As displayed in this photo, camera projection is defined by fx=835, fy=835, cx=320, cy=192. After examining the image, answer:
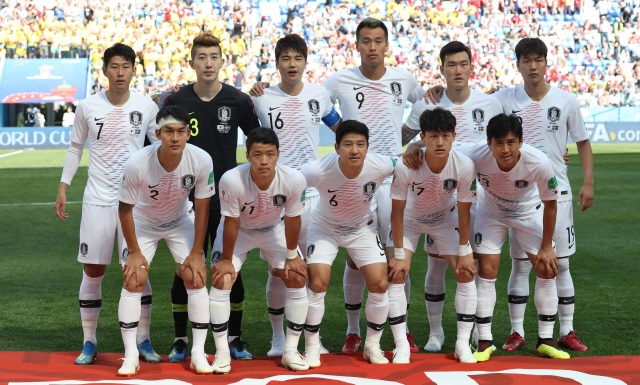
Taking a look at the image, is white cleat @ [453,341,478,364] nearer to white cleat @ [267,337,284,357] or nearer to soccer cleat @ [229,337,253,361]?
white cleat @ [267,337,284,357]

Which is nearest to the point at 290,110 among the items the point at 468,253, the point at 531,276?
the point at 468,253

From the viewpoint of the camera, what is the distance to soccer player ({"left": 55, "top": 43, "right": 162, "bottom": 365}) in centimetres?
600

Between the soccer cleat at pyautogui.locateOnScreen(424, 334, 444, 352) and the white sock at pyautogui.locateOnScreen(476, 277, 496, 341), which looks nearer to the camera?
the white sock at pyautogui.locateOnScreen(476, 277, 496, 341)

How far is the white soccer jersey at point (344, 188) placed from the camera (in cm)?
598

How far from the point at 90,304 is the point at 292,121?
6.65ft

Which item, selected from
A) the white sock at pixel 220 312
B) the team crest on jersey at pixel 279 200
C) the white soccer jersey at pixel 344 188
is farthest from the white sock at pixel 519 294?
the white sock at pixel 220 312

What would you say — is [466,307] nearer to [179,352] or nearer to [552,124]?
[552,124]

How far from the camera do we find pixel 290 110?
6449 millimetres

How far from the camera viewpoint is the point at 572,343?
6312mm

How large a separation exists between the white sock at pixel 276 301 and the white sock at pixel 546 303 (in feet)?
6.26

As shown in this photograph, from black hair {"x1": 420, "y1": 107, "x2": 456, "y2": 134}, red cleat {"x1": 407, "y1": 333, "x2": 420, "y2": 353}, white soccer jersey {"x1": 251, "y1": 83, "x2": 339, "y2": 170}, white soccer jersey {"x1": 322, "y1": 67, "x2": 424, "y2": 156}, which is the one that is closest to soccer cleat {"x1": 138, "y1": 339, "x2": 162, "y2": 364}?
white soccer jersey {"x1": 251, "y1": 83, "x2": 339, "y2": 170}

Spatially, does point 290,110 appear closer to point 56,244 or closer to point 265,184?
point 265,184

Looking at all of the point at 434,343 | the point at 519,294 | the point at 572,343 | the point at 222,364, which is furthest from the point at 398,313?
the point at 572,343

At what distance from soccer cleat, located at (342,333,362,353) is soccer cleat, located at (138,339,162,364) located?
140 centimetres
